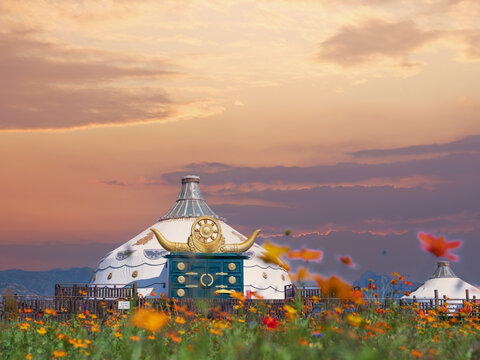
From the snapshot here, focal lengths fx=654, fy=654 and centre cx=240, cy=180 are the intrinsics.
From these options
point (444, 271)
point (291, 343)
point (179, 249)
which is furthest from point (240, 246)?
point (291, 343)

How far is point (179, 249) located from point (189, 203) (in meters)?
6.46

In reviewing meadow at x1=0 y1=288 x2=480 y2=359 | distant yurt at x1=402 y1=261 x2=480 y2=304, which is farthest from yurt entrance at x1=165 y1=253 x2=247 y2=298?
meadow at x1=0 y1=288 x2=480 y2=359

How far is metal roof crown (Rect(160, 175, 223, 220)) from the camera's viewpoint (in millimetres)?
35344

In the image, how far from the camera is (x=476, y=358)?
628 centimetres

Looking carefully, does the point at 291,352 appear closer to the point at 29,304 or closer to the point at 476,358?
the point at 476,358

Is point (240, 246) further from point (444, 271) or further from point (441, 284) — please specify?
point (444, 271)

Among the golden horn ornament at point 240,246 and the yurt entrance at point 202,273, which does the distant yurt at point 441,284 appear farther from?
the yurt entrance at point 202,273

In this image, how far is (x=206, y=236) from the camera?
2964 centimetres

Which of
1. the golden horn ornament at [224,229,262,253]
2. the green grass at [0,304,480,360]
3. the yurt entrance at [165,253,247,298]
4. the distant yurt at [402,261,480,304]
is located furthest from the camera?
the distant yurt at [402,261,480,304]

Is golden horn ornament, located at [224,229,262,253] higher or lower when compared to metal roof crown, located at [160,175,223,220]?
lower

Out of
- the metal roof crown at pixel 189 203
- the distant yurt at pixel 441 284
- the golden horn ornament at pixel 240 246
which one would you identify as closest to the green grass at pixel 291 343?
the golden horn ornament at pixel 240 246

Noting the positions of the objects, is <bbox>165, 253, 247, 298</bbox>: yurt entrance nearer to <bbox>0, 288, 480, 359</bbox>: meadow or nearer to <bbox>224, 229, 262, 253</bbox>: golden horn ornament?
<bbox>224, 229, 262, 253</bbox>: golden horn ornament

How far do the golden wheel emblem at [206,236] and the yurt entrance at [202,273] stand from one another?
0.41 metres

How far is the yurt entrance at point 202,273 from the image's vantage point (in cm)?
2934
